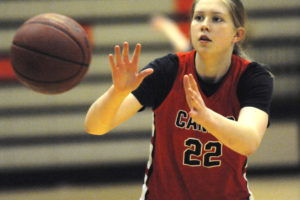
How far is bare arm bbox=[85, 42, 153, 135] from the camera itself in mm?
2195

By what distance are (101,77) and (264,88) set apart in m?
3.89

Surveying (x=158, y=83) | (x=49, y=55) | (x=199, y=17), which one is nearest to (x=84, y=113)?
(x=49, y=55)

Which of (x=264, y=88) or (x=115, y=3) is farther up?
(x=115, y=3)

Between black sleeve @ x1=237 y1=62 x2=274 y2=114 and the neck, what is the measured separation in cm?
13

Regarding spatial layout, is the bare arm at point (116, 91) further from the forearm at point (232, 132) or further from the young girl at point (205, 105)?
the forearm at point (232, 132)

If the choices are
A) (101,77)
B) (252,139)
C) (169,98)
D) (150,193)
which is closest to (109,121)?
(169,98)

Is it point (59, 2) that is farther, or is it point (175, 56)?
point (59, 2)

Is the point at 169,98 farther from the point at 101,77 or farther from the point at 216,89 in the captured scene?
the point at 101,77

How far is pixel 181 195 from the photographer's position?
8.21 feet

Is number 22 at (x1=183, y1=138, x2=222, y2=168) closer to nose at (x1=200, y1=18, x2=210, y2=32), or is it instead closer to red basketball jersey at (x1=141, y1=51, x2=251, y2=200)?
red basketball jersey at (x1=141, y1=51, x2=251, y2=200)

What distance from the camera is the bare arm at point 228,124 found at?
203 cm

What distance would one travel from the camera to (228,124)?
2086 mm

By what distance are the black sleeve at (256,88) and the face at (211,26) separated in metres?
0.21

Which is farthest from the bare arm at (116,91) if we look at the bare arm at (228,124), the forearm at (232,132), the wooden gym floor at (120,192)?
the wooden gym floor at (120,192)
